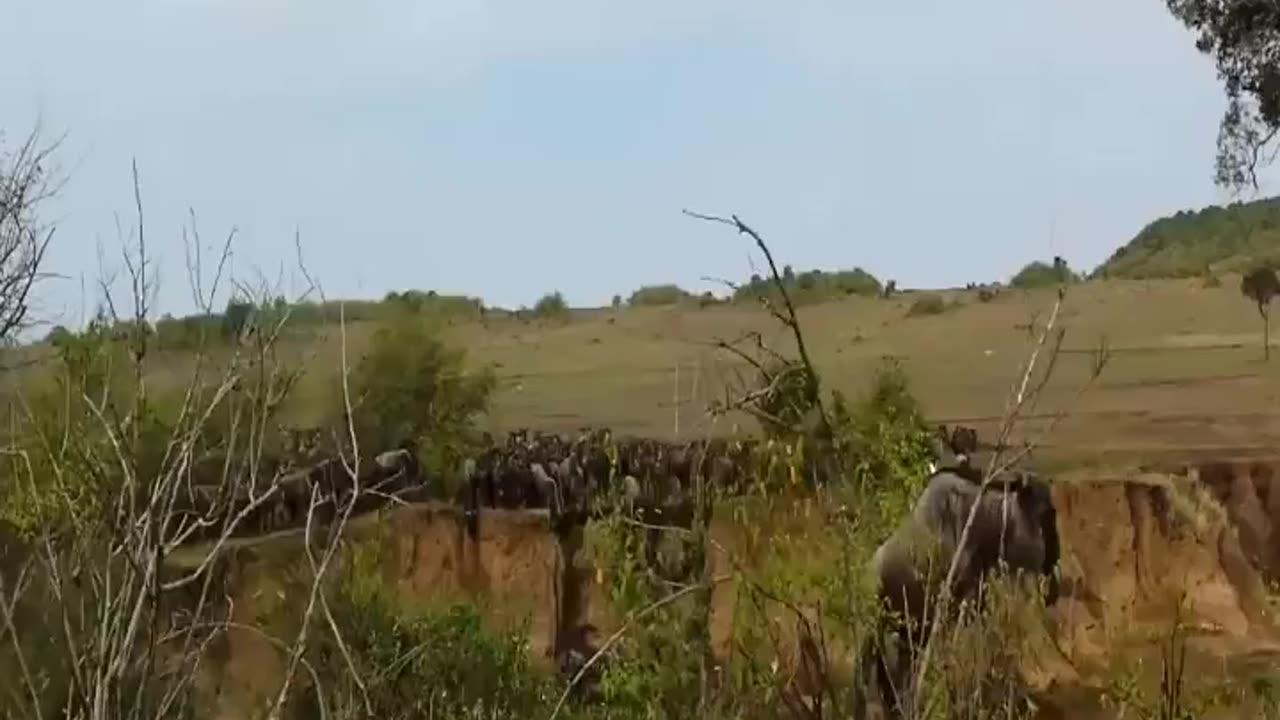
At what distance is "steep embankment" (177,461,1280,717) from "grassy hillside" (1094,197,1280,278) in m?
20.7

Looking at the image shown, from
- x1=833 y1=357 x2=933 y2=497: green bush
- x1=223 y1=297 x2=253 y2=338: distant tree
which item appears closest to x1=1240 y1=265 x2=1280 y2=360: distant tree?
x1=833 y1=357 x2=933 y2=497: green bush

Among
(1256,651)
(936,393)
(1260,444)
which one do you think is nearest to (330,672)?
(1256,651)

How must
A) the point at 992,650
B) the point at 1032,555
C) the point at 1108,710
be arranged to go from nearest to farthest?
1. the point at 992,650
2. the point at 1108,710
3. the point at 1032,555

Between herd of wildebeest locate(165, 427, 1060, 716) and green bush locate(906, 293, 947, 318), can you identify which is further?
green bush locate(906, 293, 947, 318)

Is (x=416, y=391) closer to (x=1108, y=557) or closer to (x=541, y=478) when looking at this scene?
(x=541, y=478)

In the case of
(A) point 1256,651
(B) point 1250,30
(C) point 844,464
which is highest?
(B) point 1250,30

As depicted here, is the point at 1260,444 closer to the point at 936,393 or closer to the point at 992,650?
the point at 936,393

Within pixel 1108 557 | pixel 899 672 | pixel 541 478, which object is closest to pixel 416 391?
pixel 541 478

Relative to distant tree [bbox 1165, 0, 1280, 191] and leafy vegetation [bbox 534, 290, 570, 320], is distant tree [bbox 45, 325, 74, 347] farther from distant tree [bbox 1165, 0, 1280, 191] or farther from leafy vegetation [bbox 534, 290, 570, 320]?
leafy vegetation [bbox 534, 290, 570, 320]

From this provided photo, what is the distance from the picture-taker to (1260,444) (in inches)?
1091

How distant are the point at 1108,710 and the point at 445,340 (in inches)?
820

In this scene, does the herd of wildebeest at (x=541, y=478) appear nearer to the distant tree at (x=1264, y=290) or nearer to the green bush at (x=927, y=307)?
the distant tree at (x=1264, y=290)

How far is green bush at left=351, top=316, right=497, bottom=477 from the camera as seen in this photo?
26.8 metres

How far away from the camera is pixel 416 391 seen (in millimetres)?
27688
